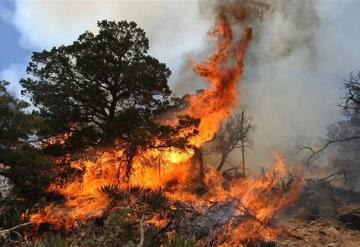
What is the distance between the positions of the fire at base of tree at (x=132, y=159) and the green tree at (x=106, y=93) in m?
0.06

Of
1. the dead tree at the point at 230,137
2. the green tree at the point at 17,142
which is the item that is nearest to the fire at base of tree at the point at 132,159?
the green tree at the point at 17,142

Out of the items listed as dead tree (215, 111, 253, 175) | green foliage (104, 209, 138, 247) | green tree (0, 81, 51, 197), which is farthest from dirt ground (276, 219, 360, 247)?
dead tree (215, 111, 253, 175)

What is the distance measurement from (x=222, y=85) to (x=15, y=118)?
1504 centimetres

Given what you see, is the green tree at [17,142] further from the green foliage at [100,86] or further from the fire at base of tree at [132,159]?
the green foliage at [100,86]

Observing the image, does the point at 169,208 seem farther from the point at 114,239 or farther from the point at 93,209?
the point at 114,239

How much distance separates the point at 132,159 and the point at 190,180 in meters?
5.70

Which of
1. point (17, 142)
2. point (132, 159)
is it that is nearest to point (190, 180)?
point (132, 159)

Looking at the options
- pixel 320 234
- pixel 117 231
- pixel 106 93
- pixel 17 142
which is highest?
pixel 106 93

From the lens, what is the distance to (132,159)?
85.1ft

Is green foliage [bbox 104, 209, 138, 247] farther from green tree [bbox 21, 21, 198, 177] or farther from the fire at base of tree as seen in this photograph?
green tree [bbox 21, 21, 198, 177]

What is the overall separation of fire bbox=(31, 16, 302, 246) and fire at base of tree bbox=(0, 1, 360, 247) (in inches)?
2.8

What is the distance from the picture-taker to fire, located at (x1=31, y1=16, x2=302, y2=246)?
66.5 feet

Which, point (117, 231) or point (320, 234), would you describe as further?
point (320, 234)

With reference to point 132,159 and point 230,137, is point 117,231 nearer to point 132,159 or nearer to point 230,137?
point 132,159
